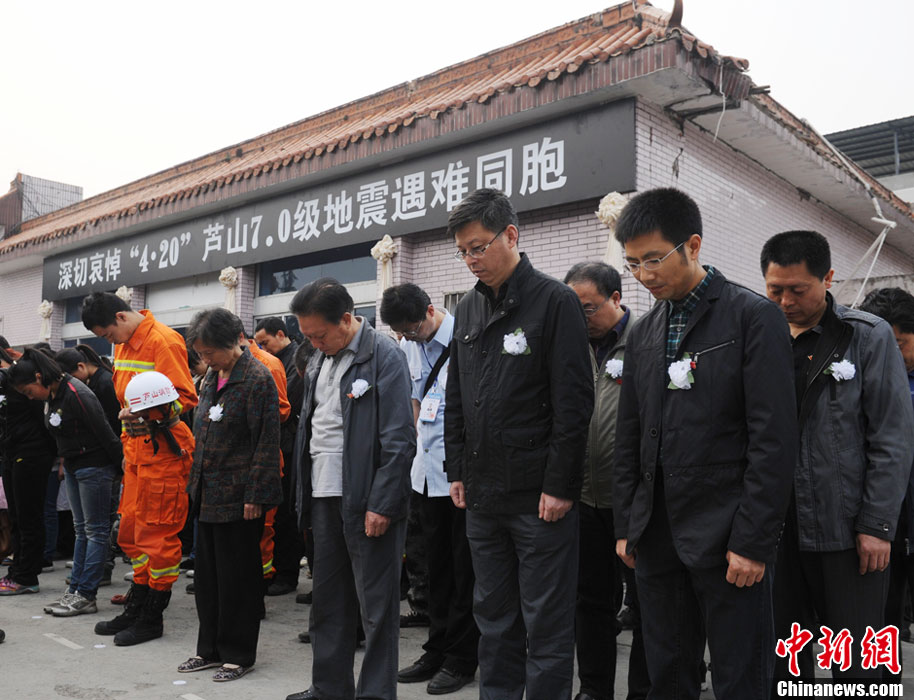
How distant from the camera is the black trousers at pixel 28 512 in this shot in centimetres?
572

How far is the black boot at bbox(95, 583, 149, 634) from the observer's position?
453cm

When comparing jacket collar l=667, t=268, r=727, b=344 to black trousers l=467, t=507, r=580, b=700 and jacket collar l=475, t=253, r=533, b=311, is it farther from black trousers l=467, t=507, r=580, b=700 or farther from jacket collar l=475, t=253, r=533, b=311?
black trousers l=467, t=507, r=580, b=700

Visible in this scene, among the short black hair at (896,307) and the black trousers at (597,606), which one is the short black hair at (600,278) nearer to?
the black trousers at (597,606)

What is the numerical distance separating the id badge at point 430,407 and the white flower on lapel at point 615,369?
3.51 feet

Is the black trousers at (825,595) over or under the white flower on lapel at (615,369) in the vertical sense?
under

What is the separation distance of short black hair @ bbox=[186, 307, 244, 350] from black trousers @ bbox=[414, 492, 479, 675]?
4.57 feet

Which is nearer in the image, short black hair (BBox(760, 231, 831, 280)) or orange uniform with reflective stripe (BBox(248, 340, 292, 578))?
short black hair (BBox(760, 231, 831, 280))

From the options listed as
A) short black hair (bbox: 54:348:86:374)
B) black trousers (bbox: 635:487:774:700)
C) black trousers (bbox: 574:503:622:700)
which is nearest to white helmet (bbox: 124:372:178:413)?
short black hair (bbox: 54:348:86:374)

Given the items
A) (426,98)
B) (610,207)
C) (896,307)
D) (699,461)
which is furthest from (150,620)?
(426,98)

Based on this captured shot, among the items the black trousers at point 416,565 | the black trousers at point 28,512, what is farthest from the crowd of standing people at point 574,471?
the black trousers at point 28,512

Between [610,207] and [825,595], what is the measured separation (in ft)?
15.1

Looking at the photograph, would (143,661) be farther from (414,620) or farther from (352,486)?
(352,486)

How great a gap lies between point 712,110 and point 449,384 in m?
5.24

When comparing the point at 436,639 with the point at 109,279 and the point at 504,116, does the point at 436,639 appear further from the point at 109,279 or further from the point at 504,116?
the point at 109,279
